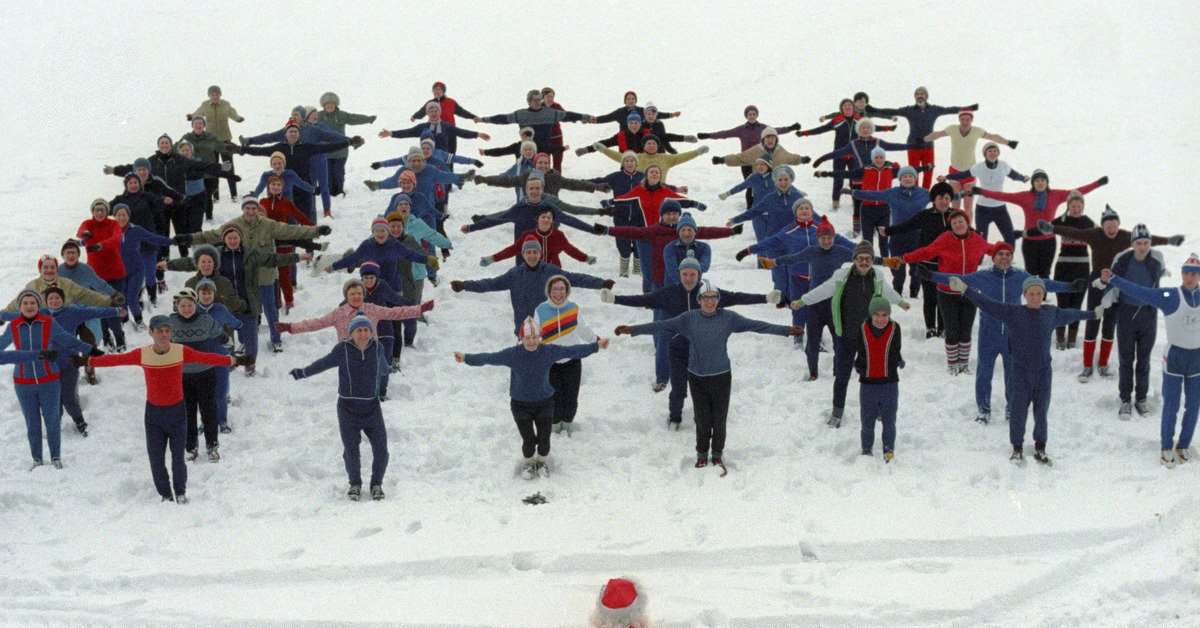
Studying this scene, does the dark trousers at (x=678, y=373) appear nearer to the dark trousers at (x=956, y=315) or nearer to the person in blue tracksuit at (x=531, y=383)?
the person in blue tracksuit at (x=531, y=383)

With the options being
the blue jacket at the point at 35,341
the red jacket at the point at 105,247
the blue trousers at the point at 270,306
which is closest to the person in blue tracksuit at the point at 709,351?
the blue trousers at the point at 270,306

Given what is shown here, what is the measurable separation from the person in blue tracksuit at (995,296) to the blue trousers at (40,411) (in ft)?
28.7

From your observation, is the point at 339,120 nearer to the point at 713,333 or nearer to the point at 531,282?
the point at 531,282

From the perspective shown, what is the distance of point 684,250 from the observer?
1249cm

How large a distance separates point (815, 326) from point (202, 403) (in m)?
6.31

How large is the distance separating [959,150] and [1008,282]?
5545mm

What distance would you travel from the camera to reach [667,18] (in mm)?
40469

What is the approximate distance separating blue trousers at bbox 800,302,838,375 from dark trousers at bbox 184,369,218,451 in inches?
241

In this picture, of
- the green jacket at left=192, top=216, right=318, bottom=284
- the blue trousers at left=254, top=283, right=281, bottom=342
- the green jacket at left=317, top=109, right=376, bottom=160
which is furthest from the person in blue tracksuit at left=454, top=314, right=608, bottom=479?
the green jacket at left=317, top=109, right=376, bottom=160

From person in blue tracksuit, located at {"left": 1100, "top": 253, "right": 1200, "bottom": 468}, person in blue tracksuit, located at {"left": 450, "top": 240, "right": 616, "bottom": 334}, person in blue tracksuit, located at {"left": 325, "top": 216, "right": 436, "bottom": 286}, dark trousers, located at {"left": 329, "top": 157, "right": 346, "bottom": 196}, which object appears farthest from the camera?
dark trousers, located at {"left": 329, "top": 157, "right": 346, "bottom": 196}

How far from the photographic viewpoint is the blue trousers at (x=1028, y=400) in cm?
1075

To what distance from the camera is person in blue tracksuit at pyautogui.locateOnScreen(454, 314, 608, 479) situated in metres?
10.5

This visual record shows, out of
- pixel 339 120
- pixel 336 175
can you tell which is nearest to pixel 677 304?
pixel 339 120

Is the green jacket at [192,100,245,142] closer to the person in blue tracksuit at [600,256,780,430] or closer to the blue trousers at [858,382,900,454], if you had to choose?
the person in blue tracksuit at [600,256,780,430]
